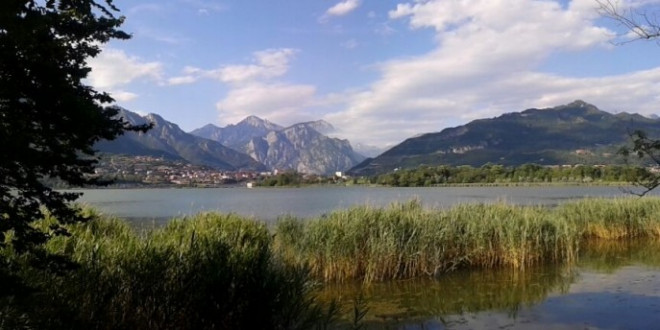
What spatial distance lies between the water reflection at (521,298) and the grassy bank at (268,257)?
78 centimetres

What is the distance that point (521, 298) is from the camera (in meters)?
11.7

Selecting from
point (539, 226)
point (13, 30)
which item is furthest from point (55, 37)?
point (539, 226)

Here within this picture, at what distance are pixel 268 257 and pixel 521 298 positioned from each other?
634 centimetres

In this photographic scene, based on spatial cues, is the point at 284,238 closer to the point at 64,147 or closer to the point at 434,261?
the point at 434,261

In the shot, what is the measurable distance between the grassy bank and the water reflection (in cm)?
78

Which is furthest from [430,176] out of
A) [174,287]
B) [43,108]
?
[43,108]

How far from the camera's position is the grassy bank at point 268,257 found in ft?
22.1

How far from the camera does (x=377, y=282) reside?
13.1 metres

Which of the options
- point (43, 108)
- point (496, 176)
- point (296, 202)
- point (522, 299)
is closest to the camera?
point (43, 108)

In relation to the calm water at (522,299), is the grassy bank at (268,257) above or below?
above

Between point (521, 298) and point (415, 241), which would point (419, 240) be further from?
point (521, 298)

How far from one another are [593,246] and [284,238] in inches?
471

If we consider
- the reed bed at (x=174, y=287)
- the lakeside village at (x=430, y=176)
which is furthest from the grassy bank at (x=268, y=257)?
the lakeside village at (x=430, y=176)

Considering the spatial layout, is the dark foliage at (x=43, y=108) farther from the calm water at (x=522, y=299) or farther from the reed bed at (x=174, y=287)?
the calm water at (x=522, y=299)
